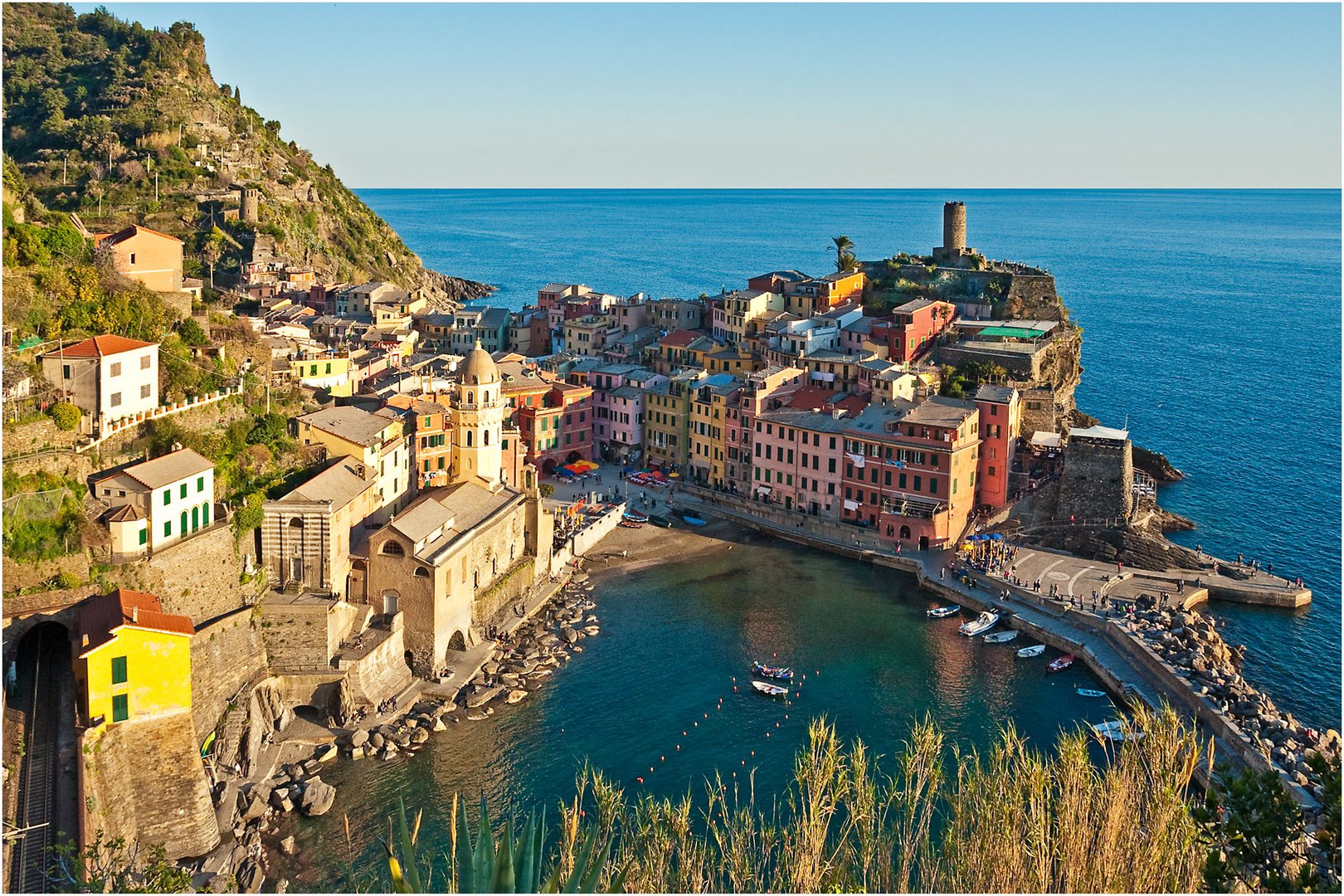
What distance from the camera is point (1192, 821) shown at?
19969mm

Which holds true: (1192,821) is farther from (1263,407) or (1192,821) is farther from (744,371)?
(1263,407)

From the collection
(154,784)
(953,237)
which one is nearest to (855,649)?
(154,784)

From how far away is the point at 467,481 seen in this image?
151ft

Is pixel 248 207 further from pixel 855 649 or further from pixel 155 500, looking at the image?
pixel 855 649

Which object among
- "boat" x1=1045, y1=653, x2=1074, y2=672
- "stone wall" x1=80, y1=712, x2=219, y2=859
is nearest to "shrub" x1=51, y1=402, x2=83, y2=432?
"stone wall" x1=80, y1=712, x2=219, y2=859

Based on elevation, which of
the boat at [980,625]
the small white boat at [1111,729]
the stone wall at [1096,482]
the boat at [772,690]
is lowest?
the small white boat at [1111,729]

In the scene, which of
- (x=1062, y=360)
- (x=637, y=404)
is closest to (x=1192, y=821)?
(x=637, y=404)

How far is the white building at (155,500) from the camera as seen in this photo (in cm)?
3178

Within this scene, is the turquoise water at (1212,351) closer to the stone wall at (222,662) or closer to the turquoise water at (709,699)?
the turquoise water at (709,699)

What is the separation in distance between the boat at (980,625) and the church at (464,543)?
15.3 metres

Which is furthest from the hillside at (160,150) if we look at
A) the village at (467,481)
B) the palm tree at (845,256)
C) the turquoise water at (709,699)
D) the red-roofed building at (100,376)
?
the turquoise water at (709,699)

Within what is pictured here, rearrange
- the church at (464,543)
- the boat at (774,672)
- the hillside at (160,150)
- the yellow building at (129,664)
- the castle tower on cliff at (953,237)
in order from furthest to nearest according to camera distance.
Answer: the hillside at (160,150)
the castle tower on cliff at (953,237)
the boat at (774,672)
the church at (464,543)
the yellow building at (129,664)

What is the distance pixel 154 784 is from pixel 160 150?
6903 cm

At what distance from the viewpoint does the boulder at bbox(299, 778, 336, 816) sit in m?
30.0
